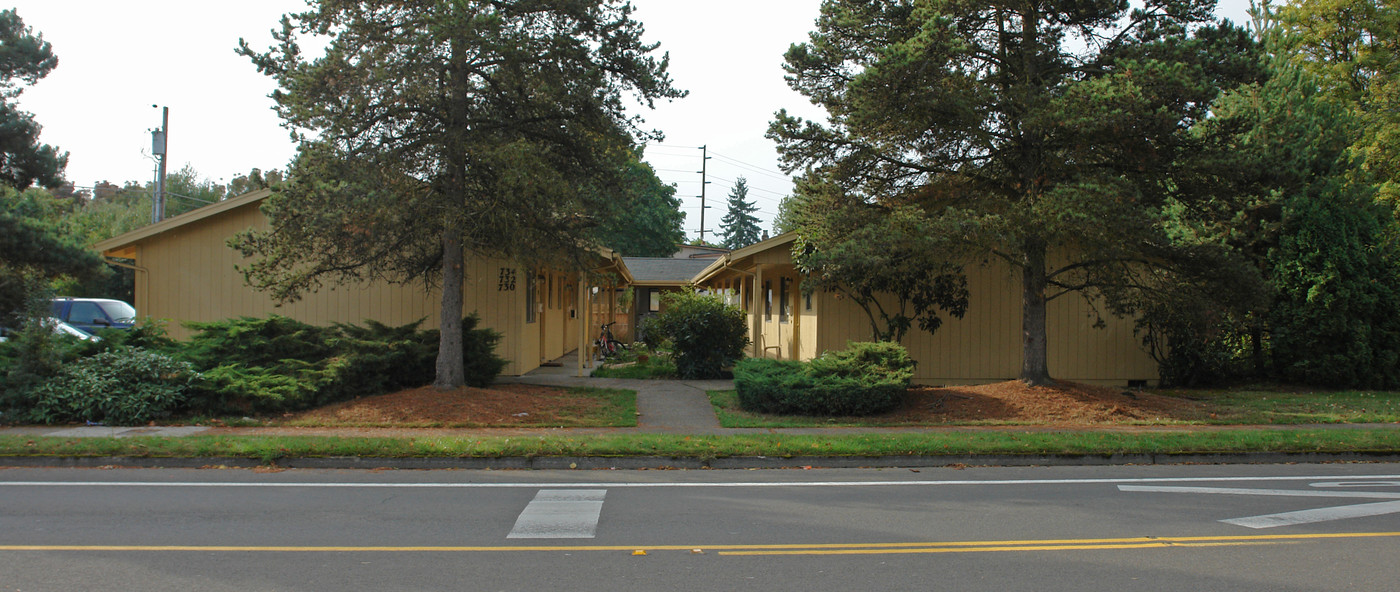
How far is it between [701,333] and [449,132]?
7190mm

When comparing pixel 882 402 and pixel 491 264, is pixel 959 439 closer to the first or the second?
pixel 882 402

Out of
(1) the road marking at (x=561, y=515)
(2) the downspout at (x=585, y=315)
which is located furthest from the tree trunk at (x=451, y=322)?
(1) the road marking at (x=561, y=515)

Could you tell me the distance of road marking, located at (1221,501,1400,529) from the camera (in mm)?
6734

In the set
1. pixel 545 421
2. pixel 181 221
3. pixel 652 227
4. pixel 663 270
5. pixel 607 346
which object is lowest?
pixel 545 421

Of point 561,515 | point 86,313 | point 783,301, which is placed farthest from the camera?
point 86,313

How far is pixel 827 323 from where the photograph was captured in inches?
679

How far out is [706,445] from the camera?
32.9 ft

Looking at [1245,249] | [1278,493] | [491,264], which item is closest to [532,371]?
[491,264]

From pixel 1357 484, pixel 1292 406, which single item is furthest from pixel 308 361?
pixel 1292 406

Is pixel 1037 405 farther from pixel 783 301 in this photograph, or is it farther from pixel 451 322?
pixel 451 322

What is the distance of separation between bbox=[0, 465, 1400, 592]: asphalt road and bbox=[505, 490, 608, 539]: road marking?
0.03 m

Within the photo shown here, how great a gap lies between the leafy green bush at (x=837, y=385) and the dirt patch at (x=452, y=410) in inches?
104

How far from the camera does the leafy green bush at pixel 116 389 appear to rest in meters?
11.8

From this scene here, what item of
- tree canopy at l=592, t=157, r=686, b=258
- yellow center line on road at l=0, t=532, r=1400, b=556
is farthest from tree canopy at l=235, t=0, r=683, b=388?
tree canopy at l=592, t=157, r=686, b=258
